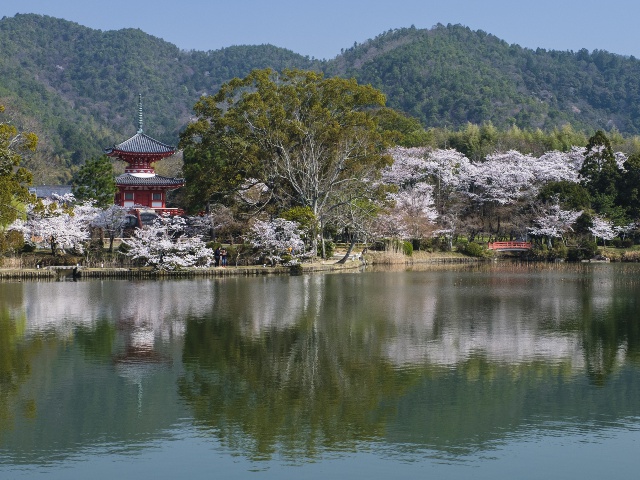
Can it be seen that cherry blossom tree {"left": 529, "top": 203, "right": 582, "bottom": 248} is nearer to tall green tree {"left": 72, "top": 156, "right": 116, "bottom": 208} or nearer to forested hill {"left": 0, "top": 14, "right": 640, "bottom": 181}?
tall green tree {"left": 72, "top": 156, "right": 116, "bottom": 208}

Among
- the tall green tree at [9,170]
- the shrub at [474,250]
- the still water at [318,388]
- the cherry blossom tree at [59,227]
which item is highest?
the tall green tree at [9,170]

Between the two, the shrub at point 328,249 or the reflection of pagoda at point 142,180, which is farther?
the reflection of pagoda at point 142,180

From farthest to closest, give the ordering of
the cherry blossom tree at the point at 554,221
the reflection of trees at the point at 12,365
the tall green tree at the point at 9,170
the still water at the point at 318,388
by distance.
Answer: the cherry blossom tree at the point at 554,221
the tall green tree at the point at 9,170
the reflection of trees at the point at 12,365
the still water at the point at 318,388

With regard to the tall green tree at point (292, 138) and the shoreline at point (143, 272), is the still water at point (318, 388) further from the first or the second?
the tall green tree at point (292, 138)

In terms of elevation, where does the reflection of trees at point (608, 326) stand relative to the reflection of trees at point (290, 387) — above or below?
above

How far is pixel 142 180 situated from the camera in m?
54.0

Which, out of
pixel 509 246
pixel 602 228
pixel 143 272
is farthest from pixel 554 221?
pixel 143 272

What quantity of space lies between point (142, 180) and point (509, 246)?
21935 mm

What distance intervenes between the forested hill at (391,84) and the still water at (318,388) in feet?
250

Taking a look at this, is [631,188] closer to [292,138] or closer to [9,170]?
[292,138]

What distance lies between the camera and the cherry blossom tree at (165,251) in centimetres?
3831

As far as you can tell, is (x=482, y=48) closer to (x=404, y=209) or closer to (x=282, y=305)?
(x=404, y=209)

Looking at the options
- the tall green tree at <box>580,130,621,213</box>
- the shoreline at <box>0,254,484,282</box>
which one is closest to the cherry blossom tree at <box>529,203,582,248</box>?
the tall green tree at <box>580,130,621,213</box>

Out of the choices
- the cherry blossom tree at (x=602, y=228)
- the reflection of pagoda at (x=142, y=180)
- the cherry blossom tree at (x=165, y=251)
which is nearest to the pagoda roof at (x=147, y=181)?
the reflection of pagoda at (x=142, y=180)
